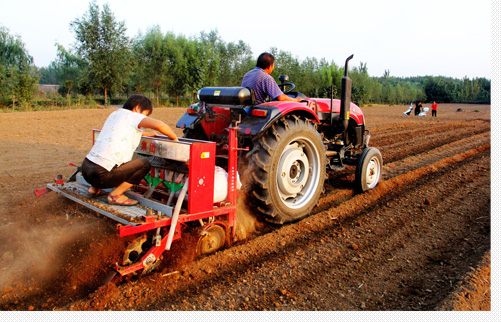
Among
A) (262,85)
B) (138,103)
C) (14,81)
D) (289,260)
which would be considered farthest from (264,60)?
(14,81)

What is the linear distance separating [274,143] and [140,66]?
102ft

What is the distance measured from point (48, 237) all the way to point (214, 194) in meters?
1.77

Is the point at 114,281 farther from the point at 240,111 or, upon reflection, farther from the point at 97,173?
the point at 240,111

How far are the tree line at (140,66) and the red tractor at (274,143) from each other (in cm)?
975

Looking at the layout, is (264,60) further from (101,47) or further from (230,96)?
(101,47)

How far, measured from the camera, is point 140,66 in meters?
31.9

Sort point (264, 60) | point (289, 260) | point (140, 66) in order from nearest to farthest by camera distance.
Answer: point (289, 260)
point (264, 60)
point (140, 66)

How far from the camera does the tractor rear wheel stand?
3.74m

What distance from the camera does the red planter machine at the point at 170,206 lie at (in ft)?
9.48

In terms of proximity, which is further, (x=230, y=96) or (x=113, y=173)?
(x=230, y=96)

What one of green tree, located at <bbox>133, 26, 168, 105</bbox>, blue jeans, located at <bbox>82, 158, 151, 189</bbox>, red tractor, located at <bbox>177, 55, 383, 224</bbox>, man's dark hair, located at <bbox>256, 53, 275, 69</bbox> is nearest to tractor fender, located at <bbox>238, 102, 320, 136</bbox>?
red tractor, located at <bbox>177, 55, 383, 224</bbox>

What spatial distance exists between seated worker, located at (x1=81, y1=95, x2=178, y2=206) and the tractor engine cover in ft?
2.88

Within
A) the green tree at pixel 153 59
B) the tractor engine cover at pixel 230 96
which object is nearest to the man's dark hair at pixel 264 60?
the tractor engine cover at pixel 230 96

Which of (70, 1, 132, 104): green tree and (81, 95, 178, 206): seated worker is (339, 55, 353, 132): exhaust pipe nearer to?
(81, 95, 178, 206): seated worker
